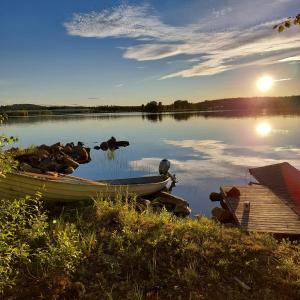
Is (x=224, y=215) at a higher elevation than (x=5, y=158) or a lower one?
lower

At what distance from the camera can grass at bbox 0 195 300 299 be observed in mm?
6352

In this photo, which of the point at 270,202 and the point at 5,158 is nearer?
the point at 5,158

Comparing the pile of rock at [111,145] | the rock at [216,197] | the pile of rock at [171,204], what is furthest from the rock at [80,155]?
the pile of rock at [171,204]

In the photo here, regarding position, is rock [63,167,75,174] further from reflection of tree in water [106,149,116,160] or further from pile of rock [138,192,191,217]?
pile of rock [138,192,191,217]

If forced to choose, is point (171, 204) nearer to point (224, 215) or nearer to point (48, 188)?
point (224, 215)

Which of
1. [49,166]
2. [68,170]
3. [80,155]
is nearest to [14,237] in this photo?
[49,166]

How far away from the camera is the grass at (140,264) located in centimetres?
635

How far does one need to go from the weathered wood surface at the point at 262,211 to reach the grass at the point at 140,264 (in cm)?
366

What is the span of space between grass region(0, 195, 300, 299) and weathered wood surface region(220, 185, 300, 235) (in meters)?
3.66

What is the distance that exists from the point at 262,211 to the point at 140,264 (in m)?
8.82

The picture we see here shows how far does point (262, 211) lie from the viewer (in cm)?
1468

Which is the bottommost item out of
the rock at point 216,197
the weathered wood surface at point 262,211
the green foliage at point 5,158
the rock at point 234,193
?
the rock at point 216,197

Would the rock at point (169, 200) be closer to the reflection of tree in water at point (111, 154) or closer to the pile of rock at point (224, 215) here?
the pile of rock at point (224, 215)

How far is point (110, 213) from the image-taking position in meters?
10.4
